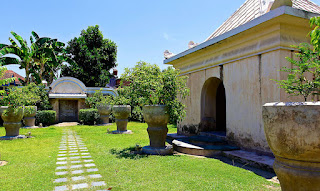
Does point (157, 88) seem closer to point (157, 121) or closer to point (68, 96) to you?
point (157, 121)

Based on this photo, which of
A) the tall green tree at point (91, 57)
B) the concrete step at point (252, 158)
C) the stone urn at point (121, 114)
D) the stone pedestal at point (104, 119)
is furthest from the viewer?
the tall green tree at point (91, 57)

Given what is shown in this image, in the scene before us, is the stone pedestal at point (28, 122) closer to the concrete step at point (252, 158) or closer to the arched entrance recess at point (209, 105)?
the arched entrance recess at point (209, 105)

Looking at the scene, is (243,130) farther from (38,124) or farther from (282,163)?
(38,124)

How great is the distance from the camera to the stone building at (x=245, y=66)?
595 centimetres

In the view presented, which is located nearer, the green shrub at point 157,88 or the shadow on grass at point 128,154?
the shadow on grass at point 128,154

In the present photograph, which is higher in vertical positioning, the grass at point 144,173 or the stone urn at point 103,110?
the stone urn at point 103,110

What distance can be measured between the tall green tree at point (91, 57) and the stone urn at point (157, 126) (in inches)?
820

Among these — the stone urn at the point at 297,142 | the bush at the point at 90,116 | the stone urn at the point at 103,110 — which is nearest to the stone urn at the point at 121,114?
A: the stone urn at the point at 103,110

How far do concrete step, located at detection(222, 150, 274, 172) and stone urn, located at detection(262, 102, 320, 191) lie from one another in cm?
314

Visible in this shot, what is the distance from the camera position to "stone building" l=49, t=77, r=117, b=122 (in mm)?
20625

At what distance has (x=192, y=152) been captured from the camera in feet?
23.1

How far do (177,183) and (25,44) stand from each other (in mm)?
19919

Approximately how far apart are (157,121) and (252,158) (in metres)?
2.80

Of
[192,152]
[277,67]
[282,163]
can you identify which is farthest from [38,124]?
[282,163]
